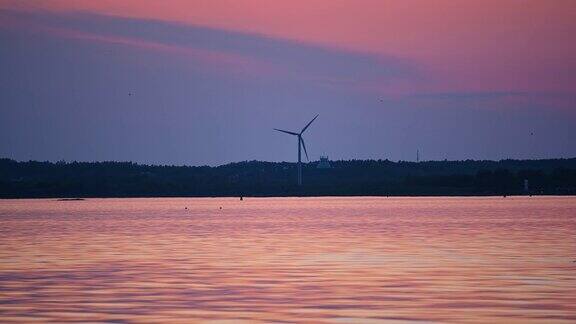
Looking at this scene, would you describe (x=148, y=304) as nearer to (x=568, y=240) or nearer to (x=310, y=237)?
(x=568, y=240)

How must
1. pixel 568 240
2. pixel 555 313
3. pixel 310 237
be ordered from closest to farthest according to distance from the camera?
pixel 555 313, pixel 568 240, pixel 310 237

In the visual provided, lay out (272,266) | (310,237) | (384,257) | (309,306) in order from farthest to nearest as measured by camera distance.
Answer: (310,237)
(384,257)
(272,266)
(309,306)

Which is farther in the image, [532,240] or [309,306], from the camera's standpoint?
[532,240]

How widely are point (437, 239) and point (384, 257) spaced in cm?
1537

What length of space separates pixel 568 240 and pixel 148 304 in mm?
32365

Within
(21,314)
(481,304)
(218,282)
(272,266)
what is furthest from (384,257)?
(21,314)

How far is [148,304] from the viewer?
29.2 meters

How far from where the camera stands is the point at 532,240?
5794 centimetres

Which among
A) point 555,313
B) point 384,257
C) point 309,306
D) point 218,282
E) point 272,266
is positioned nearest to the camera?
point 555,313

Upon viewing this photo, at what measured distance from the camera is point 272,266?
41.2 meters

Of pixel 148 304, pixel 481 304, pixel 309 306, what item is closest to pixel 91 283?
pixel 148 304

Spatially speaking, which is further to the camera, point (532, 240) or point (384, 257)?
point (532, 240)

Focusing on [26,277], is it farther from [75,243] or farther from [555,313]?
[75,243]

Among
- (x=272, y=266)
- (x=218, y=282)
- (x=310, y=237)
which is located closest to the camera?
(x=218, y=282)
